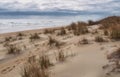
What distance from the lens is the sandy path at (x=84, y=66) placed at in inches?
222

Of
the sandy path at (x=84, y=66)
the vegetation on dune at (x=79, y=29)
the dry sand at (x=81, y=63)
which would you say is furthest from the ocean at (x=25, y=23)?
the sandy path at (x=84, y=66)

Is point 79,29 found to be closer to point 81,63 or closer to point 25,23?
point 81,63

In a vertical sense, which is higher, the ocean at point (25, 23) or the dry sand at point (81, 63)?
the dry sand at point (81, 63)

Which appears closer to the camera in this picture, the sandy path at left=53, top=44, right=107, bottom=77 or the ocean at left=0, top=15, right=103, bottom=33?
the sandy path at left=53, top=44, right=107, bottom=77

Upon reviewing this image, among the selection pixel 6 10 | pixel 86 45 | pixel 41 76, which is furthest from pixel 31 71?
pixel 6 10

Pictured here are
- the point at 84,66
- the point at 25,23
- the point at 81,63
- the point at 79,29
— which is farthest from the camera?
the point at 25,23

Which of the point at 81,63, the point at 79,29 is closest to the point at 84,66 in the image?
the point at 81,63

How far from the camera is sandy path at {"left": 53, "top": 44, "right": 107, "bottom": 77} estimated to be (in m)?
5.64

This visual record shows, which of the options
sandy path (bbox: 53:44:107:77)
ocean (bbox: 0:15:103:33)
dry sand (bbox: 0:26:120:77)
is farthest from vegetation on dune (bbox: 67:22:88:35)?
ocean (bbox: 0:15:103:33)

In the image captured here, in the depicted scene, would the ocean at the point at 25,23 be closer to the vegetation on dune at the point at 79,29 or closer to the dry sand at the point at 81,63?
the vegetation on dune at the point at 79,29

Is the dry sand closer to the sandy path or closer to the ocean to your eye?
the sandy path

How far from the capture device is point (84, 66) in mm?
6102

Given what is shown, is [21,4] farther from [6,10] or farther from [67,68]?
[67,68]

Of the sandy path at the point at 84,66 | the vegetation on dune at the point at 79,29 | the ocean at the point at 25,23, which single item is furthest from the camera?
the ocean at the point at 25,23
